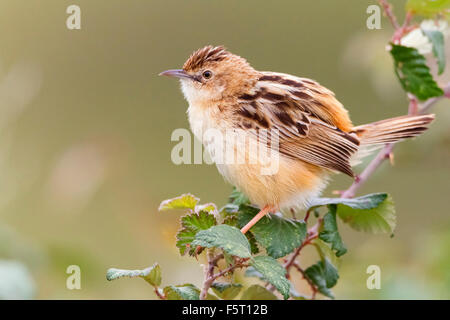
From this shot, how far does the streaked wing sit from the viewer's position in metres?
3.38

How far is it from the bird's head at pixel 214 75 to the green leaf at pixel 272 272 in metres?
1.52

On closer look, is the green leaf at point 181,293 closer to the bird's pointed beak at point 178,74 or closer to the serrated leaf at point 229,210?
the serrated leaf at point 229,210

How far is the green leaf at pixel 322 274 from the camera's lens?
273 centimetres

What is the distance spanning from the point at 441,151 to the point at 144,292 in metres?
1.91

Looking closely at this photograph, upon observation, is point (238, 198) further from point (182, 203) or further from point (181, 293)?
point (181, 293)

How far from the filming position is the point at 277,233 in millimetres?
2629

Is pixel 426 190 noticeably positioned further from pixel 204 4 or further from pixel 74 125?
pixel 74 125

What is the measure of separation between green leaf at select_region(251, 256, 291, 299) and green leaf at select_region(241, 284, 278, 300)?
0.26 meters

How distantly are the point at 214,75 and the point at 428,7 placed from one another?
1.27 m

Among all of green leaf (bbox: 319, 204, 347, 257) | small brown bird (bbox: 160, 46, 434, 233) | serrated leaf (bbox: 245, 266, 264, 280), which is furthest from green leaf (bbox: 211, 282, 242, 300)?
small brown bird (bbox: 160, 46, 434, 233)

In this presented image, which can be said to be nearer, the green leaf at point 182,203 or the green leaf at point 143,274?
the green leaf at point 143,274

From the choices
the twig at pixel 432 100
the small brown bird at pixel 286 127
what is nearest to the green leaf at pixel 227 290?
the small brown bird at pixel 286 127

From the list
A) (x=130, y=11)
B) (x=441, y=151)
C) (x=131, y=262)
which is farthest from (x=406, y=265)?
(x=130, y=11)

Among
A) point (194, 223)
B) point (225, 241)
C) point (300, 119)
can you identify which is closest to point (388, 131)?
point (300, 119)
